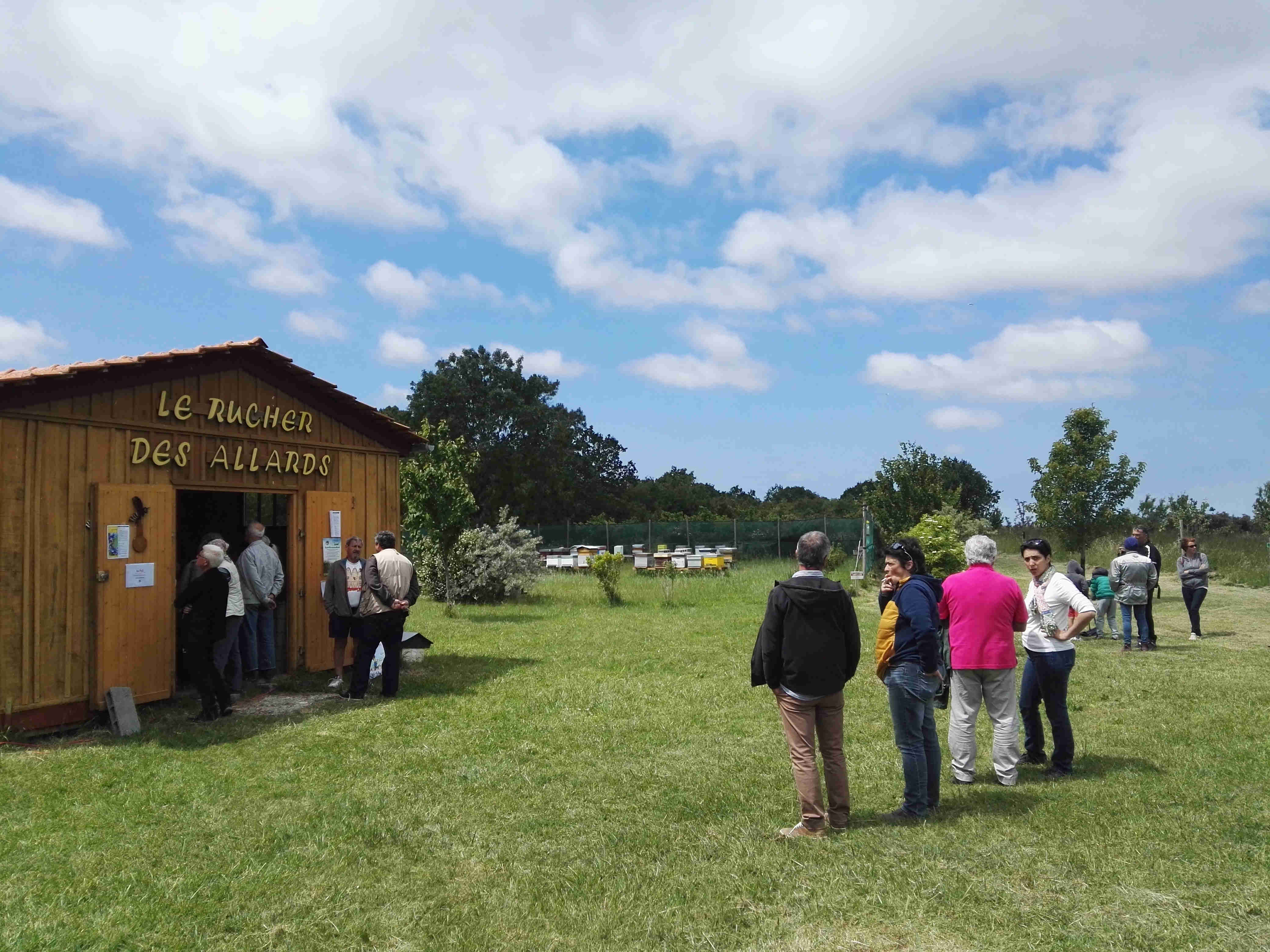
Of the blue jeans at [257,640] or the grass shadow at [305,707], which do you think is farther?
the blue jeans at [257,640]

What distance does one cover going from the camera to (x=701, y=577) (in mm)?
27234

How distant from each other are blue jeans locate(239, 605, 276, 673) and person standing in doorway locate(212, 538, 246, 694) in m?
0.34

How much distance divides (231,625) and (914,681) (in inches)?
269

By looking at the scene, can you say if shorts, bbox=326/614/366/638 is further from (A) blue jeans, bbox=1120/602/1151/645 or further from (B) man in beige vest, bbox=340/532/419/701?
(A) blue jeans, bbox=1120/602/1151/645

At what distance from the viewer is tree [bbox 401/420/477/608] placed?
20281mm

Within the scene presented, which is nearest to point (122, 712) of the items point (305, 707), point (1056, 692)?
point (305, 707)

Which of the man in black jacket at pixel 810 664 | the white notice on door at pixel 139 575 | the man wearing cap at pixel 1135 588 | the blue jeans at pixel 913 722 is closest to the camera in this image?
the man in black jacket at pixel 810 664

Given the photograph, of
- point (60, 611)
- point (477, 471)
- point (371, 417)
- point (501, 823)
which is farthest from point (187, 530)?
point (477, 471)

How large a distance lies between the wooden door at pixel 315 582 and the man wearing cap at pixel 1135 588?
1032cm

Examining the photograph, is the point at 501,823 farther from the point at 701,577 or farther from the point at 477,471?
the point at 477,471

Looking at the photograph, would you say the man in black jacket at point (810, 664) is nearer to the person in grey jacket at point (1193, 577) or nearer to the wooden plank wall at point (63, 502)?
the wooden plank wall at point (63, 502)

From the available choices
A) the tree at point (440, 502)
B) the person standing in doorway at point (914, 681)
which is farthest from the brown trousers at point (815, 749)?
the tree at point (440, 502)

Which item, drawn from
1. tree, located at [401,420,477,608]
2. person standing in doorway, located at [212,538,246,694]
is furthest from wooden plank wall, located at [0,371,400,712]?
tree, located at [401,420,477,608]

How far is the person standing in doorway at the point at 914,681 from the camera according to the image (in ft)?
18.6
